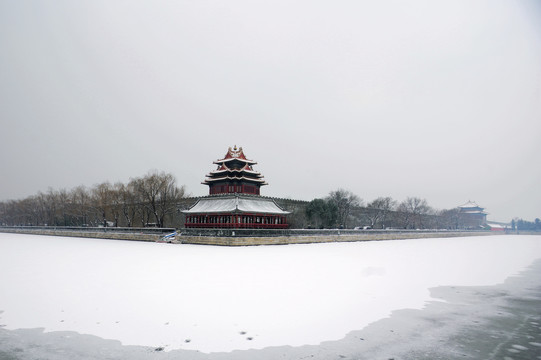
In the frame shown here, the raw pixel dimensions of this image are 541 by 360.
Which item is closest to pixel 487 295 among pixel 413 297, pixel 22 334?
pixel 413 297

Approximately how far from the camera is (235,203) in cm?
4694

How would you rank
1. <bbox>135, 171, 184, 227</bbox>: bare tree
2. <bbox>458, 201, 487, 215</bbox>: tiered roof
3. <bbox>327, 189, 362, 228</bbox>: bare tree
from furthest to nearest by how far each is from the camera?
<bbox>458, 201, 487, 215</bbox>: tiered roof < <bbox>327, 189, 362, 228</bbox>: bare tree < <bbox>135, 171, 184, 227</bbox>: bare tree

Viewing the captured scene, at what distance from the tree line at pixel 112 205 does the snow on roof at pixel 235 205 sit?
1105 cm

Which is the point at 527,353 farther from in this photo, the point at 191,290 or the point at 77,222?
the point at 77,222

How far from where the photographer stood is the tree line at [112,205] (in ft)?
213

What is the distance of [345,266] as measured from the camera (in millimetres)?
21031

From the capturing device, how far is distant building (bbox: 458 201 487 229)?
121 m

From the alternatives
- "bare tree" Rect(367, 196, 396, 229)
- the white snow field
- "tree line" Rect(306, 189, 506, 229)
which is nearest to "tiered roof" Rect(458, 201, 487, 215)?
"tree line" Rect(306, 189, 506, 229)

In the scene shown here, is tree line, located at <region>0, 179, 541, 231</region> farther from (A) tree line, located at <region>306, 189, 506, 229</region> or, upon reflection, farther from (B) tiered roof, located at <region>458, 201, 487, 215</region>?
(B) tiered roof, located at <region>458, 201, 487, 215</region>

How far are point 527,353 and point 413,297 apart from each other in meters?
5.56

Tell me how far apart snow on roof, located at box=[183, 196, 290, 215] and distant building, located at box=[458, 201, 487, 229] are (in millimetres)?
95091

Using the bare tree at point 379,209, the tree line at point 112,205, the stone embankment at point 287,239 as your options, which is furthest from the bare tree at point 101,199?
the bare tree at point 379,209

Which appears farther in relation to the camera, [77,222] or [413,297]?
[77,222]

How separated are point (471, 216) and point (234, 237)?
Answer: 124630 mm
